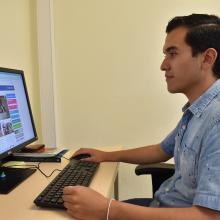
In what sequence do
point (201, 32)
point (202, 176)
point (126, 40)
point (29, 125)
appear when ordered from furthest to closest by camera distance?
point (126, 40) → point (29, 125) → point (201, 32) → point (202, 176)

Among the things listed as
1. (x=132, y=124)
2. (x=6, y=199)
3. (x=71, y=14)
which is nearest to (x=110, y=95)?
(x=132, y=124)

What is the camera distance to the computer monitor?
1225 millimetres

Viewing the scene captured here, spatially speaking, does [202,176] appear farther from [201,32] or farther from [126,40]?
[126,40]

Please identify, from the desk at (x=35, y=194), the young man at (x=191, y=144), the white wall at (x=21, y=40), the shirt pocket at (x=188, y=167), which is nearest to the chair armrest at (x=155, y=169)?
the desk at (x=35, y=194)

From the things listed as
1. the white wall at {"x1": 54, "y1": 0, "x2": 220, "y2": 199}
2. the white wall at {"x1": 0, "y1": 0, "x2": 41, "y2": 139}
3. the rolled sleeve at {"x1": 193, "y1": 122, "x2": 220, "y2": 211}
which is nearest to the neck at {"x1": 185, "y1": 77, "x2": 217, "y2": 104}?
the rolled sleeve at {"x1": 193, "y1": 122, "x2": 220, "y2": 211}

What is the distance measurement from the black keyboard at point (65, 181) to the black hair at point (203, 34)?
0.60 metres

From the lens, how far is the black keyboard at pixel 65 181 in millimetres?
919

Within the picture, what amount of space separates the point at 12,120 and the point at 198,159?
0.78 meters

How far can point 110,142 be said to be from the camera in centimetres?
221

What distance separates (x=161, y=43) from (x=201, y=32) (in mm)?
1034

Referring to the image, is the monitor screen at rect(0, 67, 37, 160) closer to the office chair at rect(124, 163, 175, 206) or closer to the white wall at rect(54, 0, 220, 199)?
the office chair at rect(124, 163, 175, 206)

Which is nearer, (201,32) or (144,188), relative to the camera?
(201,32)

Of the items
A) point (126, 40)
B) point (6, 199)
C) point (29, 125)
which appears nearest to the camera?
point (6, 199)

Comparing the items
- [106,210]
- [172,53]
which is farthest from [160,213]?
[172,53]
